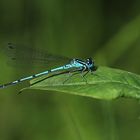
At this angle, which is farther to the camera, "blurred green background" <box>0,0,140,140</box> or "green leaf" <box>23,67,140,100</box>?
"blurred green background" <box>0,0,140,140</box>

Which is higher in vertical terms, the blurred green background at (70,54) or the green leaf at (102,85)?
the blurred green background at (70,54)

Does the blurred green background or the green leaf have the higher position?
the blurred green background

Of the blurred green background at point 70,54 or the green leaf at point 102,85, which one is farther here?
the blurred green background at point 70,54

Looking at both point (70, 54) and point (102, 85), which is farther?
point (70, 54)

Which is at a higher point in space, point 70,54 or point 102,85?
point 70,54

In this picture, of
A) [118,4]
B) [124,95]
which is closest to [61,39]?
[118,4]

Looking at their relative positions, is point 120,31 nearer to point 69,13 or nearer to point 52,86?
point 69,13
